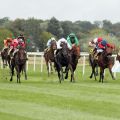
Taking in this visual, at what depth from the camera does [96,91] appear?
19.6m

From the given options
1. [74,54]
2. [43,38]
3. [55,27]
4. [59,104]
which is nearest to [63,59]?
[74,54]

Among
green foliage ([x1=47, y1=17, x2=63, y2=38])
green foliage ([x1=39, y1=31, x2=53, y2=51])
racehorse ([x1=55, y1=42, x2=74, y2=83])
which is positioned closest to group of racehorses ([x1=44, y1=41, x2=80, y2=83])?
racehorse ([x1=55, y1=42, x2=74, y2=83])

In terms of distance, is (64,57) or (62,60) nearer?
(64,57)

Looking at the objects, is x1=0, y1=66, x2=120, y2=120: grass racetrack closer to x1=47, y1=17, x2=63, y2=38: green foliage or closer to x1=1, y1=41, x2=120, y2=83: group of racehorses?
x1=1, y1=41, x2=120, y2=83: group of racehorses

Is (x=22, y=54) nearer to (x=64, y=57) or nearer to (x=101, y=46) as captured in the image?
(x=64, y=57)

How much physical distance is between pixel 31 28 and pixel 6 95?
80945mm

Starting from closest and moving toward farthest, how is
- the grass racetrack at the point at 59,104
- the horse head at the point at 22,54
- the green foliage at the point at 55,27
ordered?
the grass racetrack at the point at 59,104
the horse head at the point at 22,54
the green foliage at the point at 55,27

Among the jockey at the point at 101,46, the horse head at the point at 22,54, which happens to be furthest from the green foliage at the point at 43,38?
the horse head at the point at 22,54

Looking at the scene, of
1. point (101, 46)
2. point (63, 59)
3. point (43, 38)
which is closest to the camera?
point (63, 59)

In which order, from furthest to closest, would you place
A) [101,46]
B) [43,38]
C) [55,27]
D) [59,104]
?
[55,27] → [43,38] → [101,46] → [59,104]

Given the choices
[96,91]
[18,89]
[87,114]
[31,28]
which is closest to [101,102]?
[87,114]

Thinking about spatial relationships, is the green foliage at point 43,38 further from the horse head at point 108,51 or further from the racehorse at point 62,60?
the racehorse at point 62,60

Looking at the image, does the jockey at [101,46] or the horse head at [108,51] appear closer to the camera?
the horse head at [108,51]

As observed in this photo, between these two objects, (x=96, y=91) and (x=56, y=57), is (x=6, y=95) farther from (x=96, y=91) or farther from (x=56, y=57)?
(x=56, y=57)
